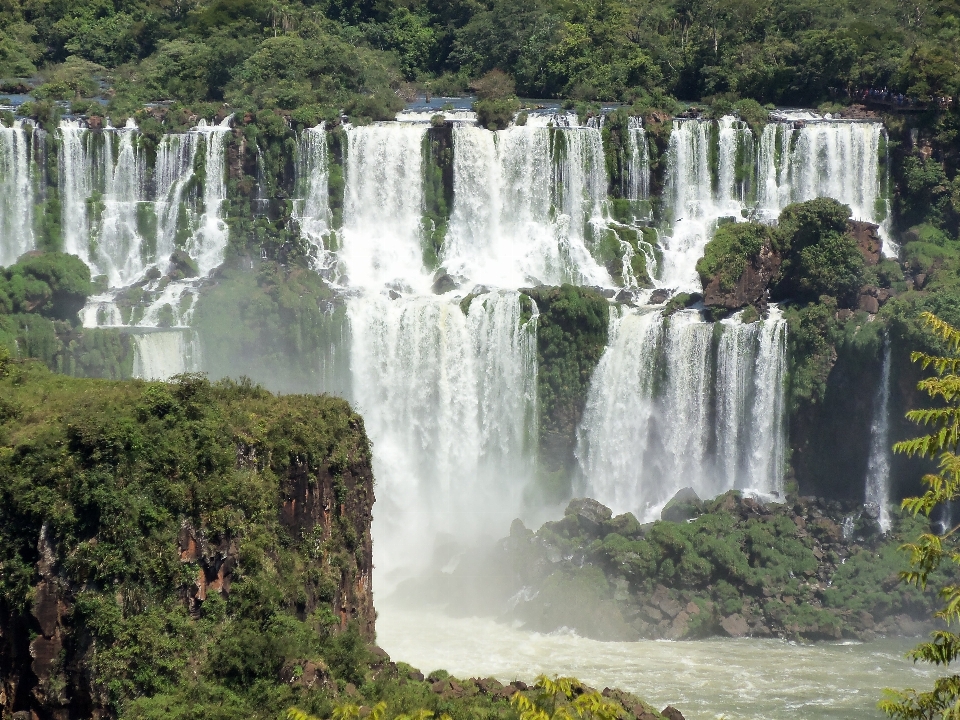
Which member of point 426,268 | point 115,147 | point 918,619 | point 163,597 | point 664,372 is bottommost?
point 918,619

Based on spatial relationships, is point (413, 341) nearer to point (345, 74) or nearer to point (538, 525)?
point (538, 525)

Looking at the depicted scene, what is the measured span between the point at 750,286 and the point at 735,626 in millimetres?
12772

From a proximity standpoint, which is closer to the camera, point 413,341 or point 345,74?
point 413,341

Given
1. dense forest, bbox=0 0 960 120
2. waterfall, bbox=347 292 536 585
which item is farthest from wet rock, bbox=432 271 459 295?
dense forest, bbox=0 0 960 120

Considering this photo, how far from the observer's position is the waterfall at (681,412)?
4806 cm

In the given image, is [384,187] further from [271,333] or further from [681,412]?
[681,412]

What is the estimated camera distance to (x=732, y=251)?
5022 centimetres

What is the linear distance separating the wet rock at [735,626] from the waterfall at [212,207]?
2305 cm

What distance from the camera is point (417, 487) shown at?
50.2 metres

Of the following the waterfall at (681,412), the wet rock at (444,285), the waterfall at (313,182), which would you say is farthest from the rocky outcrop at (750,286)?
the waterfall at (313,182)

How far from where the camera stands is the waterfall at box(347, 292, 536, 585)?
49.6m

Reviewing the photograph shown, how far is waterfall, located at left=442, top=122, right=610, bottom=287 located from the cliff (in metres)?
29.5

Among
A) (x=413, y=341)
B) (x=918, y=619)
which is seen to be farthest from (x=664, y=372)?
(x=918, y=619)

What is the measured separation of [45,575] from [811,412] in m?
28.8
